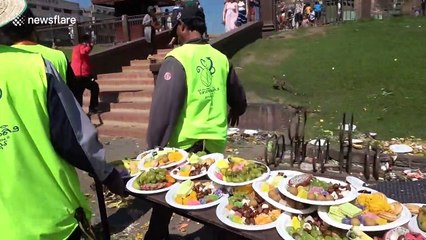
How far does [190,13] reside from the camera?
3.50m

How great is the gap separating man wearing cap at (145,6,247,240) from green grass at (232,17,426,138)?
5.14 metres

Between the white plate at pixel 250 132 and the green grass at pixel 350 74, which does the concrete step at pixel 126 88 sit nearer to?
the green grass at pixel 350 74

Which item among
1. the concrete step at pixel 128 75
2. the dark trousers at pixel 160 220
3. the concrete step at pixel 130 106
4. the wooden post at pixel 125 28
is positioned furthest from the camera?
the wooden post at pixel 125 28

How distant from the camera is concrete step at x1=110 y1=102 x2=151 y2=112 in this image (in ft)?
33.5

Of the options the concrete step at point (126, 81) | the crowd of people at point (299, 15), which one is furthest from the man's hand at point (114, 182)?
the crowd of people at point (299, 15)

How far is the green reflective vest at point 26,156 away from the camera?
184 centimetres

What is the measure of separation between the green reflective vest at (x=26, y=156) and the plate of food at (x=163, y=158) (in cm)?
137

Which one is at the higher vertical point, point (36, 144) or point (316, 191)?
point (36, 144)

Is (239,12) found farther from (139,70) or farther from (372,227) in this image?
(372,227)

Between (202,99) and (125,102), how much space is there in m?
7.53

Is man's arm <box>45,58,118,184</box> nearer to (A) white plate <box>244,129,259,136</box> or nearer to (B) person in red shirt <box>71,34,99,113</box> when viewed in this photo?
(A) white plate <box>244,129,259,136</box>

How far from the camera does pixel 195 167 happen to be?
10.7 feet

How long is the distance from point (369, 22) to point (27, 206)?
1830 cm

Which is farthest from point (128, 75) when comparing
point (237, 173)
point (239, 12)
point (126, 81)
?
point (237, 173)
